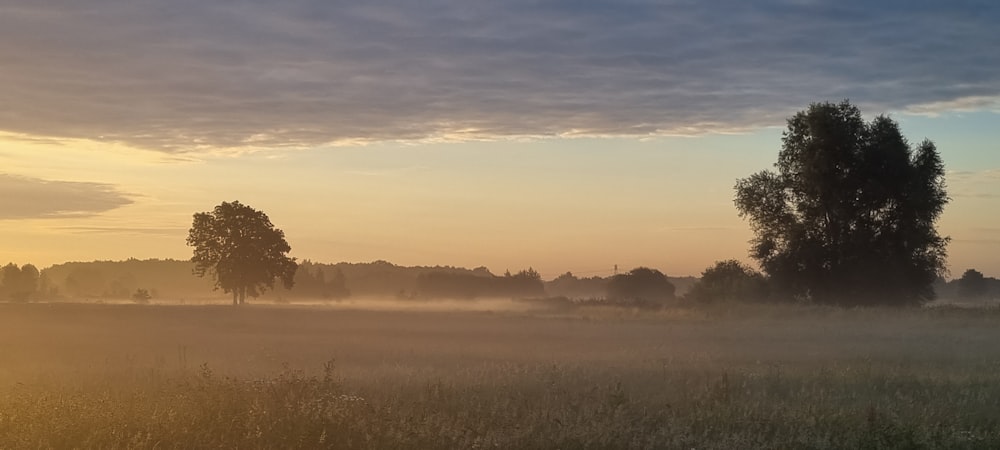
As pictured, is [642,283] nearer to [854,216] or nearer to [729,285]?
[729,285]

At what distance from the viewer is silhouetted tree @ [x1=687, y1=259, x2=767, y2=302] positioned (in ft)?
184

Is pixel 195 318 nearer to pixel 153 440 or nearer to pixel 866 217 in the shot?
pixel 866 217

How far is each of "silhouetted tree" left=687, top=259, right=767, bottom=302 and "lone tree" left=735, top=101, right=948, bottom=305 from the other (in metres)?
2.18

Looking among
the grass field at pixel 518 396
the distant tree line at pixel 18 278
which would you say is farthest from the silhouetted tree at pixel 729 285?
the distant tree line at pixel 18 278

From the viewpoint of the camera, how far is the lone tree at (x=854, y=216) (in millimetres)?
51906

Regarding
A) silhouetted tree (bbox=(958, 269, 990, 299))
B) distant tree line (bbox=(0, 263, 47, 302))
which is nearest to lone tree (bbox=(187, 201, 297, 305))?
distant tree line (bbox=(0, 263, 47, 302))

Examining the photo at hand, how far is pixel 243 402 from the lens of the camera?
1221cm

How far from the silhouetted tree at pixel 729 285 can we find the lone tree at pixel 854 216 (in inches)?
85.9

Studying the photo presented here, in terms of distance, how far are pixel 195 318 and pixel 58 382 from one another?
131 ft

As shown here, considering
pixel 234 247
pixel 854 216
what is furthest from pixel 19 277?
pixel 854 216

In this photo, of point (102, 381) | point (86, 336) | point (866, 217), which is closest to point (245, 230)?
point (86, 336)

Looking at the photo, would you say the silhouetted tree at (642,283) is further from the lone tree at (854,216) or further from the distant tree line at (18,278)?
the distant tree line at (18,278)

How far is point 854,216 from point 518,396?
4363 centimetres

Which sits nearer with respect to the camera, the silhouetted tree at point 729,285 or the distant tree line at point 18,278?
the silhouetted tree at point 729,285
